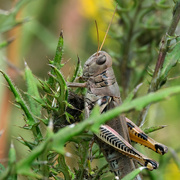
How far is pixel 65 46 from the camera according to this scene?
2.73 metres

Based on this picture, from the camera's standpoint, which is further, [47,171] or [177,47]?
[177,47]

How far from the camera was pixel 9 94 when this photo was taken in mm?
2316

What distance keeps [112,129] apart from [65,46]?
1.34 m

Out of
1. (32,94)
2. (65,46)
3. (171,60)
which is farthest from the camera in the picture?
(65,46)

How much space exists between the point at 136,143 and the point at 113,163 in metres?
0.23

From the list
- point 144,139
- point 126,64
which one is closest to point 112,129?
point 144,139

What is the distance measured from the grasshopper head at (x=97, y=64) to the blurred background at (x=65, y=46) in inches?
12.9

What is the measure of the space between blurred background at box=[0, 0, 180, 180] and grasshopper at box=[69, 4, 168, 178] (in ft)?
1.19

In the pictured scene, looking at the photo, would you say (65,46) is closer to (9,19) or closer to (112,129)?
(9,19)

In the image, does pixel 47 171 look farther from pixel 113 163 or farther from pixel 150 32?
pixel 150 32

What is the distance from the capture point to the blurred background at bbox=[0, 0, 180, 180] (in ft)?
7.03

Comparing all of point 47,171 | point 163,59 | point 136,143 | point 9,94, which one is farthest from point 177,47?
point 9,94

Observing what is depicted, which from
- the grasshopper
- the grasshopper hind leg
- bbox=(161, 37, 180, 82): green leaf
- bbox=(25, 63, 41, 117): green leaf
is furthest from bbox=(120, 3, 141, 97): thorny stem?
bbox=(25, 63, 41, 117): green leaf

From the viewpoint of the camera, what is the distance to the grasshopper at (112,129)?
1410 millimetres
